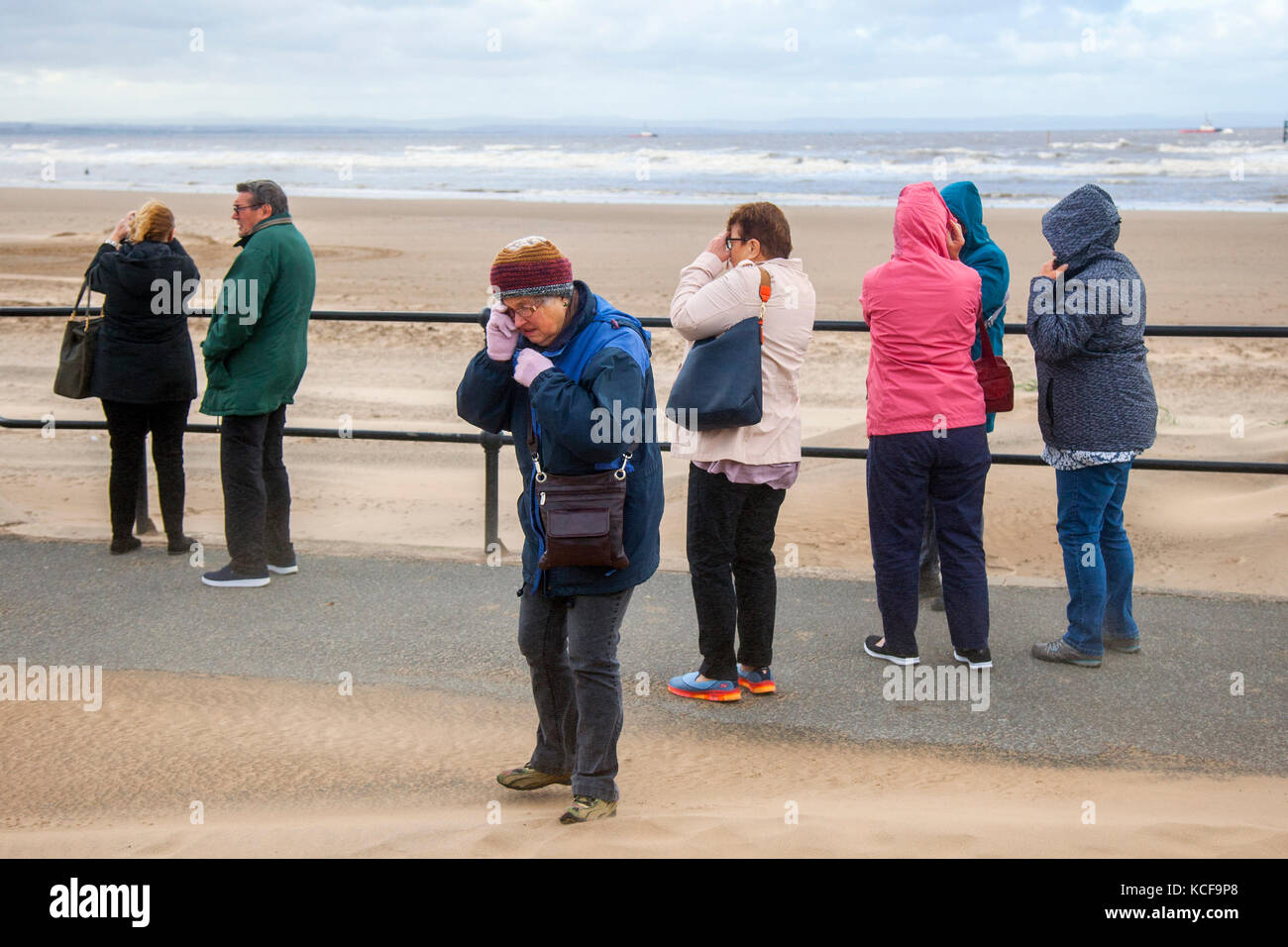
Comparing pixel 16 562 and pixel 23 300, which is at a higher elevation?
pixel 23 300

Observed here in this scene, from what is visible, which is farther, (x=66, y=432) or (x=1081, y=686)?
(x=66, y=432)

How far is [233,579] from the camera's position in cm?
538

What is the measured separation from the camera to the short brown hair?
401 cm

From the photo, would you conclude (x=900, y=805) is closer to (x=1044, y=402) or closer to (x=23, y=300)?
(x=1044, y=402)

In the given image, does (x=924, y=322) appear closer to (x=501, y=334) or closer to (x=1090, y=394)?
(x=1090, y=394)

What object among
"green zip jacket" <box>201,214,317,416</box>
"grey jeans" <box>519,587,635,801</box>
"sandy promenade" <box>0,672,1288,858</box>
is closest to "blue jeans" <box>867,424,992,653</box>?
"sandy promenade" <box>0,672,1288,858</box>

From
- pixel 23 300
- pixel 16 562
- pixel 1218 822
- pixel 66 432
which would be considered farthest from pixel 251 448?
pixel 23 300

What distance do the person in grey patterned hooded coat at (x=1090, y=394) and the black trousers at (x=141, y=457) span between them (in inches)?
150

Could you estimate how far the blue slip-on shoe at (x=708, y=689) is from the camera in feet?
13.9

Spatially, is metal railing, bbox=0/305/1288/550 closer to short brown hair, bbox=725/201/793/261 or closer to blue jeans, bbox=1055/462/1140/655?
blue jeans, bbox=1055/462/1140/655

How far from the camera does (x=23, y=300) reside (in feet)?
48.6

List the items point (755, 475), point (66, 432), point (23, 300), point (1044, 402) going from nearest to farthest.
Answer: point (755, 475)
point (1044, 402)
point (66, 432)
point (23, 300)

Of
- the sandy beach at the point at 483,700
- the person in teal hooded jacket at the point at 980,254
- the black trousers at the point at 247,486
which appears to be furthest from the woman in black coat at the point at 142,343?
the person in teal hooded jacket at the point at 980,254

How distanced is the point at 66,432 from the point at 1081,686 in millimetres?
7794
